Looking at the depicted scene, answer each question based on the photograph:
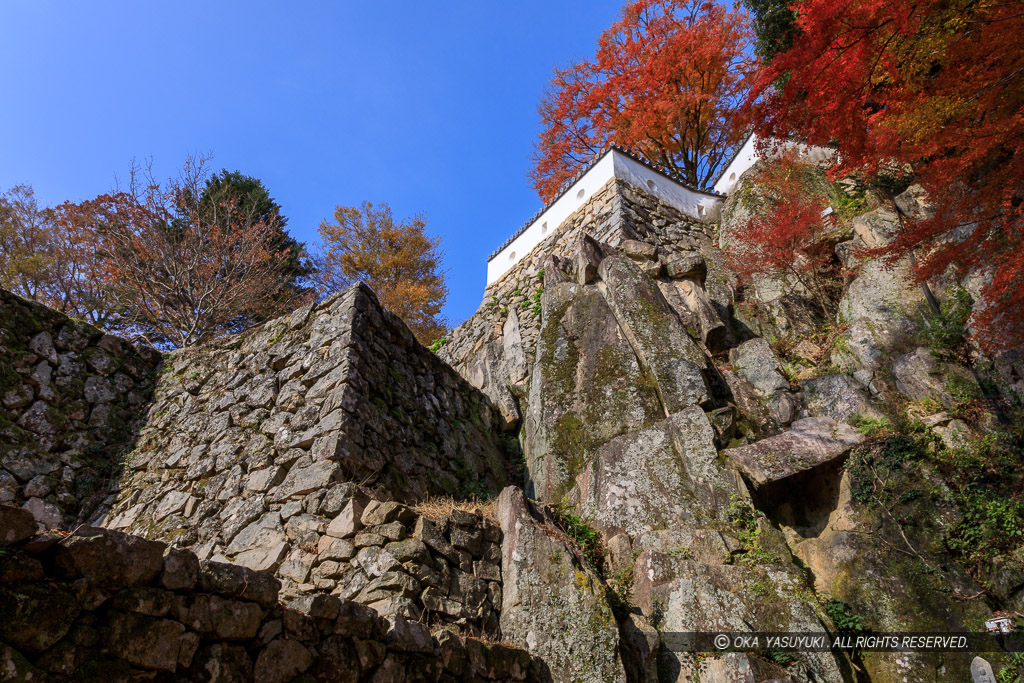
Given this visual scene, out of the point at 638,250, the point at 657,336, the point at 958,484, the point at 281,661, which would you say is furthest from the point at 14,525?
the point at 638,250

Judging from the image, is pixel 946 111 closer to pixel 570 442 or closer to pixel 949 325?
pixel 949 325

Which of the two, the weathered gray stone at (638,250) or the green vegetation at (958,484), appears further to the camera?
the weathered gray stone at (638,250)

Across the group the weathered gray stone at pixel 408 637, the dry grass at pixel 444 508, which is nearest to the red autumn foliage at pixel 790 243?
the dry grass at pixel 444 508

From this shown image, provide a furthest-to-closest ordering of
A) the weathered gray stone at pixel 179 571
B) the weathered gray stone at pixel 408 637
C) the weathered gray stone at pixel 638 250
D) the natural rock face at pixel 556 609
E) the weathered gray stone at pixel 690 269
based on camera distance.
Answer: the weathered gray stone at pixel 638 250
the weathered gray stone at pixel 690 269
the natural rock face at pixel 556 609
the weathered gray stone at pixel 408 637
the weathered gray stone at pixel 179 571

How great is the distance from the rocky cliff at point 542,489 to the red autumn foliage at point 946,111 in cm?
80

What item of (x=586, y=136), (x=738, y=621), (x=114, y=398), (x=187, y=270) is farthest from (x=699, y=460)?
(x=586, y=136)

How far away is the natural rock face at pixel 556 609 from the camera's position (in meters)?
5.68

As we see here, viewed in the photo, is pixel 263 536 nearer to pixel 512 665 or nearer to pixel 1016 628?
pixel 512 665

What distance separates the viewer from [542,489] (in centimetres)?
934

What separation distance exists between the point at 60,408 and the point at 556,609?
8256 mm

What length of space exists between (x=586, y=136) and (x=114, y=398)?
60.6ft

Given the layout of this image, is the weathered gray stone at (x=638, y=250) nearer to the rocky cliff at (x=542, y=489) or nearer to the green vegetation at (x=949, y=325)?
the rocky cliff at (x=542, y=489)

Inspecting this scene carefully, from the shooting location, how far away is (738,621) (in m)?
6.19

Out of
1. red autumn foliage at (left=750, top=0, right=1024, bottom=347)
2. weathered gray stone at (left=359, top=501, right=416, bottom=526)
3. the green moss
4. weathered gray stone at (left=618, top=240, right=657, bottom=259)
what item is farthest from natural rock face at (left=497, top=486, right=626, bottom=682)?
weathered gray stone at (left=618, top=240, right=657, bottom=259)
